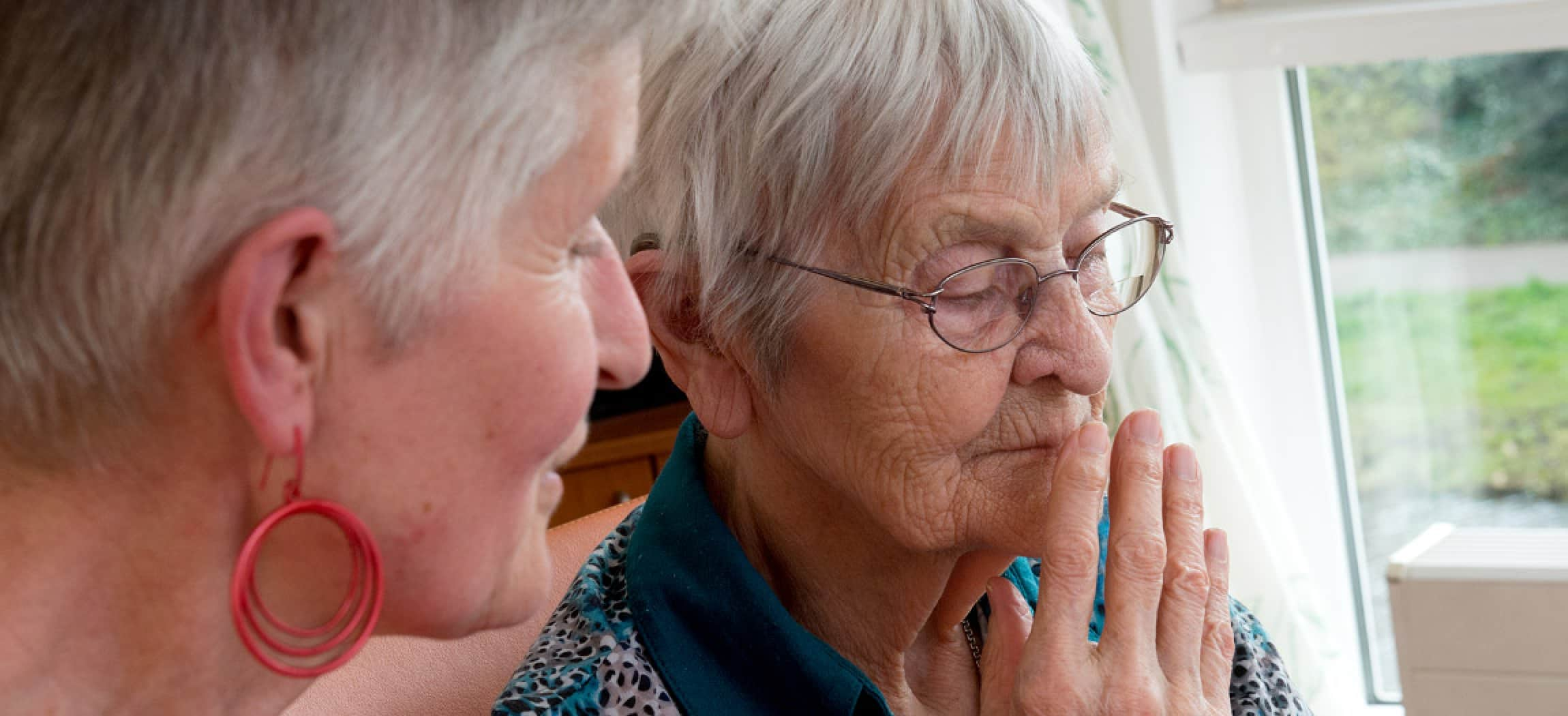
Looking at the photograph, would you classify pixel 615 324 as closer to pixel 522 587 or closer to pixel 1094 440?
pixel 522 587

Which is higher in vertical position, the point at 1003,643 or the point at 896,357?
the point at 896,357

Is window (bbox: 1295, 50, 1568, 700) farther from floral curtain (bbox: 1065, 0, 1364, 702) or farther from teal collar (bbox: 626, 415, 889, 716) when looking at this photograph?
teal collar (bbox: 626, 415, 889, 716)

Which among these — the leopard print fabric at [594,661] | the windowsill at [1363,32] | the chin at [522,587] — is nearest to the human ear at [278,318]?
the chin at [522,587]

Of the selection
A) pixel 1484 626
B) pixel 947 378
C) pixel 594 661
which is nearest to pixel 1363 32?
pixel 1484 626

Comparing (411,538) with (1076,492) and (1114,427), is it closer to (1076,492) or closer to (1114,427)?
(1076,492)

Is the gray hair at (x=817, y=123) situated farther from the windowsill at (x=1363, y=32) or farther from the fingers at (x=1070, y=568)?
Result: the windowsill at (x=1363, y=32)

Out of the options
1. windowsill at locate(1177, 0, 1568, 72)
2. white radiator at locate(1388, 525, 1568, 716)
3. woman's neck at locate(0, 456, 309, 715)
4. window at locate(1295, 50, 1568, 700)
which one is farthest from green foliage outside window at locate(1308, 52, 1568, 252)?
woman's neck at locate(0, 456, 309, 715)

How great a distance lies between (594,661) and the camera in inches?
45.4

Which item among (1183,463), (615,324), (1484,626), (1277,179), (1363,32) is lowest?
(1484,626)

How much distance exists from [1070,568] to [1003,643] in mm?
148

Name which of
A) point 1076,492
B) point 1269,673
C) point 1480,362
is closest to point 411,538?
point 1076,492

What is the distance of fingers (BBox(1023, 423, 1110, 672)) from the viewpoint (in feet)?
3.63

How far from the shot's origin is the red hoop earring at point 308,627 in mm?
633

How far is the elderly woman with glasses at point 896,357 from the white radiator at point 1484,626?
2.13 ft
